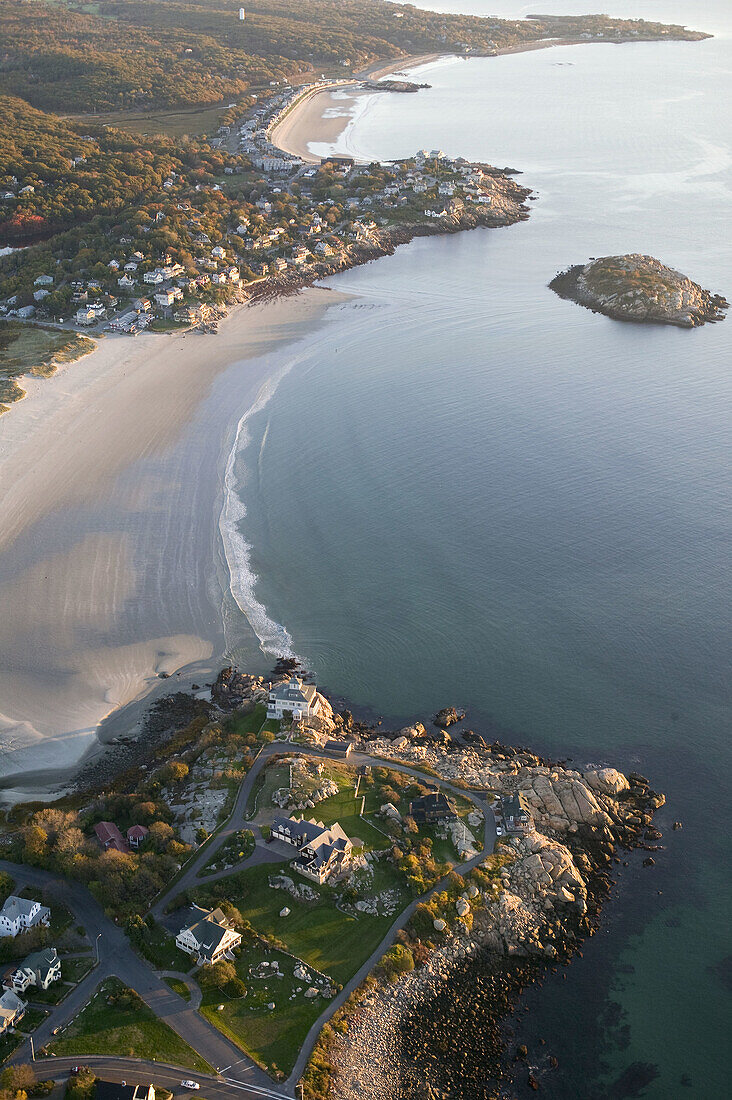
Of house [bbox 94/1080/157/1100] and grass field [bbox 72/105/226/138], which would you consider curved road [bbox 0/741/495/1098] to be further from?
grass field [bbox 72/105/226/138]

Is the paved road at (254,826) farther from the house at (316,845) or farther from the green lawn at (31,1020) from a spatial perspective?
the green lawn at (31,1020)

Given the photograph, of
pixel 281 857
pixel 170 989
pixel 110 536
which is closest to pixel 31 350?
pixel 110 536

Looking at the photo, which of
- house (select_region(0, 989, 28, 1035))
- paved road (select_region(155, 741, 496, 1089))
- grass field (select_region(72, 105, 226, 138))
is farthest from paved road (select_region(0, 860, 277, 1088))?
grass field (select_region(72, 105, 226, 138))

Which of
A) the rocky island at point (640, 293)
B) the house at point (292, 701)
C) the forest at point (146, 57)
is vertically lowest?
the house at point (292, 701)

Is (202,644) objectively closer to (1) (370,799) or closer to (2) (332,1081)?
(1) (370,799)

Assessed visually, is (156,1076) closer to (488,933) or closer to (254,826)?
(254,826)

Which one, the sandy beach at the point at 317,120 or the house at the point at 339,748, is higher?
the sandy beach at the point at 317,120

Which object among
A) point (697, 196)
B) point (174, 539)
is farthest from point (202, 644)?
point (697, 196)

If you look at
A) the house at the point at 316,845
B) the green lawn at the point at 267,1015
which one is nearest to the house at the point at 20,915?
the green lawn at the point at 267,1015
